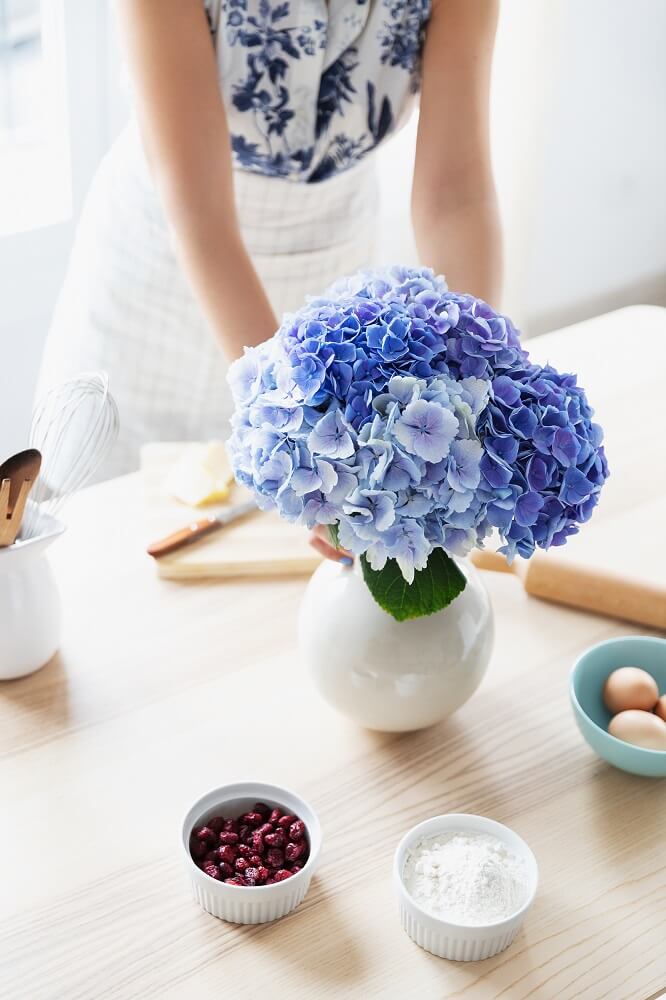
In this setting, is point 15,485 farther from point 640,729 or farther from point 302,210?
point 302,210

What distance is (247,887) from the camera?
837 mm

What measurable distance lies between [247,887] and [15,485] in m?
0.40

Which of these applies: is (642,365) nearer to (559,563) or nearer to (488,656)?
(559,563)

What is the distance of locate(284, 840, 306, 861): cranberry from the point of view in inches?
34.3

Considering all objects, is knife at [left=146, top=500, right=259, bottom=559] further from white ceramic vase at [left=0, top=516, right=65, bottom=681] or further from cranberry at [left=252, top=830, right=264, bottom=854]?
cranberry at [left=252, top=830, right=264, bottom=854]

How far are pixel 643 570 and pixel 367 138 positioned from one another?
68cm

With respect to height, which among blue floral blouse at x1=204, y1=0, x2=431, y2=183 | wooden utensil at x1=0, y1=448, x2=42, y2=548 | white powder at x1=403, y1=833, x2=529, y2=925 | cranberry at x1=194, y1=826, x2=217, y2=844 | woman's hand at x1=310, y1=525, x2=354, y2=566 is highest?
blue floral blouse at x1=204, y1=0, x2=431, y2=183

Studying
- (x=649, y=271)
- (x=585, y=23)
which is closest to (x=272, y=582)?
(x=585, y=23)

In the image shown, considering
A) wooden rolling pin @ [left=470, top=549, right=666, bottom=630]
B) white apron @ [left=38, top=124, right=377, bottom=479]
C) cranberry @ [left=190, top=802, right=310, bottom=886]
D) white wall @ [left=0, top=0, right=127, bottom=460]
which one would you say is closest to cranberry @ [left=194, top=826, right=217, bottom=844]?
cranberry @ [left=190, top=802, right=310, bottom=886]

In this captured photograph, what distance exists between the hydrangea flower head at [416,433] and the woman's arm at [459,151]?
1.70 feet

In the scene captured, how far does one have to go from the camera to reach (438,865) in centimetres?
87

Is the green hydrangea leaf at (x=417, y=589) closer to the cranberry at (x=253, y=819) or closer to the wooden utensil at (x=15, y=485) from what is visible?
the cranberry at (x=253, y=819)

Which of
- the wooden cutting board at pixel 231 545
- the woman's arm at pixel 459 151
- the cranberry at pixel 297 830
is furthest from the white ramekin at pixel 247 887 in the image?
the woman's arm at pixel 459 151

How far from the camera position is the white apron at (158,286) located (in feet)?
5.26
